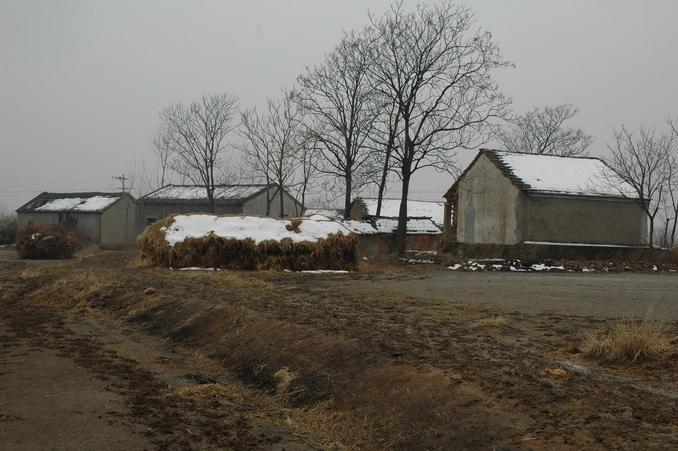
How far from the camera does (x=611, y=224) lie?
110ft

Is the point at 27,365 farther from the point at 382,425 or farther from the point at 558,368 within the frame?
the point at 558,368

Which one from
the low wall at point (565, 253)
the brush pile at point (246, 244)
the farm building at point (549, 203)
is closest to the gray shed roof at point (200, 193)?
the farm building at point (549, 203)

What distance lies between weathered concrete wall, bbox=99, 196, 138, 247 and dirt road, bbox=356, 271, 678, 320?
48.8 m

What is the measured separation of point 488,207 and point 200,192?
34.6 m

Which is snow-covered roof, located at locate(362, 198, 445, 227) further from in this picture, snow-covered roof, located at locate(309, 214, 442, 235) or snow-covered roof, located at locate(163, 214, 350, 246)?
snow-covered roof, located at locate(163, 214, 350, 246)

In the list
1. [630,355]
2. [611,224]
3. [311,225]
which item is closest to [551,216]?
[611,224]

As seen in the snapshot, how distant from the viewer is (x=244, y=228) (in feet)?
68.7

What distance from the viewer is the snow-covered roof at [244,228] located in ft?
67.6

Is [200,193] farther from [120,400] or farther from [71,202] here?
[120,400]

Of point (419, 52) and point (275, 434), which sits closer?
point (275, 434)

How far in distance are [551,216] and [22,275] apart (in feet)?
79.2

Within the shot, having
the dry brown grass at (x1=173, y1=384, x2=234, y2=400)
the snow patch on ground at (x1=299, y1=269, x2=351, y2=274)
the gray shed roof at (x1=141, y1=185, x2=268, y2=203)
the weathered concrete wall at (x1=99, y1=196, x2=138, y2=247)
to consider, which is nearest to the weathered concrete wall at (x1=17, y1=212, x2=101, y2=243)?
the weathered concrete wall at (x1=99, y1=196, x2=138, y2=247)

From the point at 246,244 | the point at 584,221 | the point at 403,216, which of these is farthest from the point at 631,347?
the point at 584,221

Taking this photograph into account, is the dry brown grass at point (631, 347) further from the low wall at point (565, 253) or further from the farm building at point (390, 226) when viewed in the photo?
the farm building at point (390, 226)
